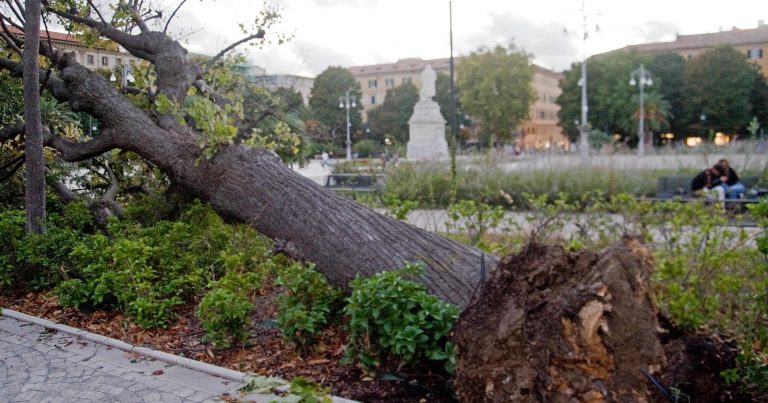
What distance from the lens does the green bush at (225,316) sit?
4594 mm

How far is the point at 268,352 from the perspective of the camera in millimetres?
4781

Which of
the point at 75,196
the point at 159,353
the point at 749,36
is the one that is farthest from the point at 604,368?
Answer: the point at 749,36

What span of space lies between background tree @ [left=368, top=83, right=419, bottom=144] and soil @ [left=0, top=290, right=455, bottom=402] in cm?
6979

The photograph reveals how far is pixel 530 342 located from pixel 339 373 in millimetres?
1539

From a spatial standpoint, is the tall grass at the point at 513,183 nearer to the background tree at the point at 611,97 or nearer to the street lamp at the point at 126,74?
the street lamp at the point at 126,74

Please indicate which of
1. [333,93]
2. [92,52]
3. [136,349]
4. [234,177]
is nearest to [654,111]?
[333,93]

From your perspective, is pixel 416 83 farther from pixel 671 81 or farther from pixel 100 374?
pixel 100 374

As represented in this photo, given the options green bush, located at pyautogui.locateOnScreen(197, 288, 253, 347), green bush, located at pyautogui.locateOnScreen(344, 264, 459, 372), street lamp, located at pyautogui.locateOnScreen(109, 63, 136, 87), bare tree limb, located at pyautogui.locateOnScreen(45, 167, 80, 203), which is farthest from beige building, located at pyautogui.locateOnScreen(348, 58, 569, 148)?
green bush, located at pyautogui.locateOnScreen(344, 264, 459, 372)

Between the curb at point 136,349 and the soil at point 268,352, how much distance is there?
10 centimetres

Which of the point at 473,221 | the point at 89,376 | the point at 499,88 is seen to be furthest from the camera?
the point at 499,88

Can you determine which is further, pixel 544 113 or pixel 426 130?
pixel 544 113

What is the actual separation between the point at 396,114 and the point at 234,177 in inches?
2826

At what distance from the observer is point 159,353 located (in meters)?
4.77

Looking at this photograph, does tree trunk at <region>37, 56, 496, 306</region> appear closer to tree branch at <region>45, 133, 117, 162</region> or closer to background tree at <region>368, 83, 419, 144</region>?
tree branch at <region>45, 133, 117, 162</region>
